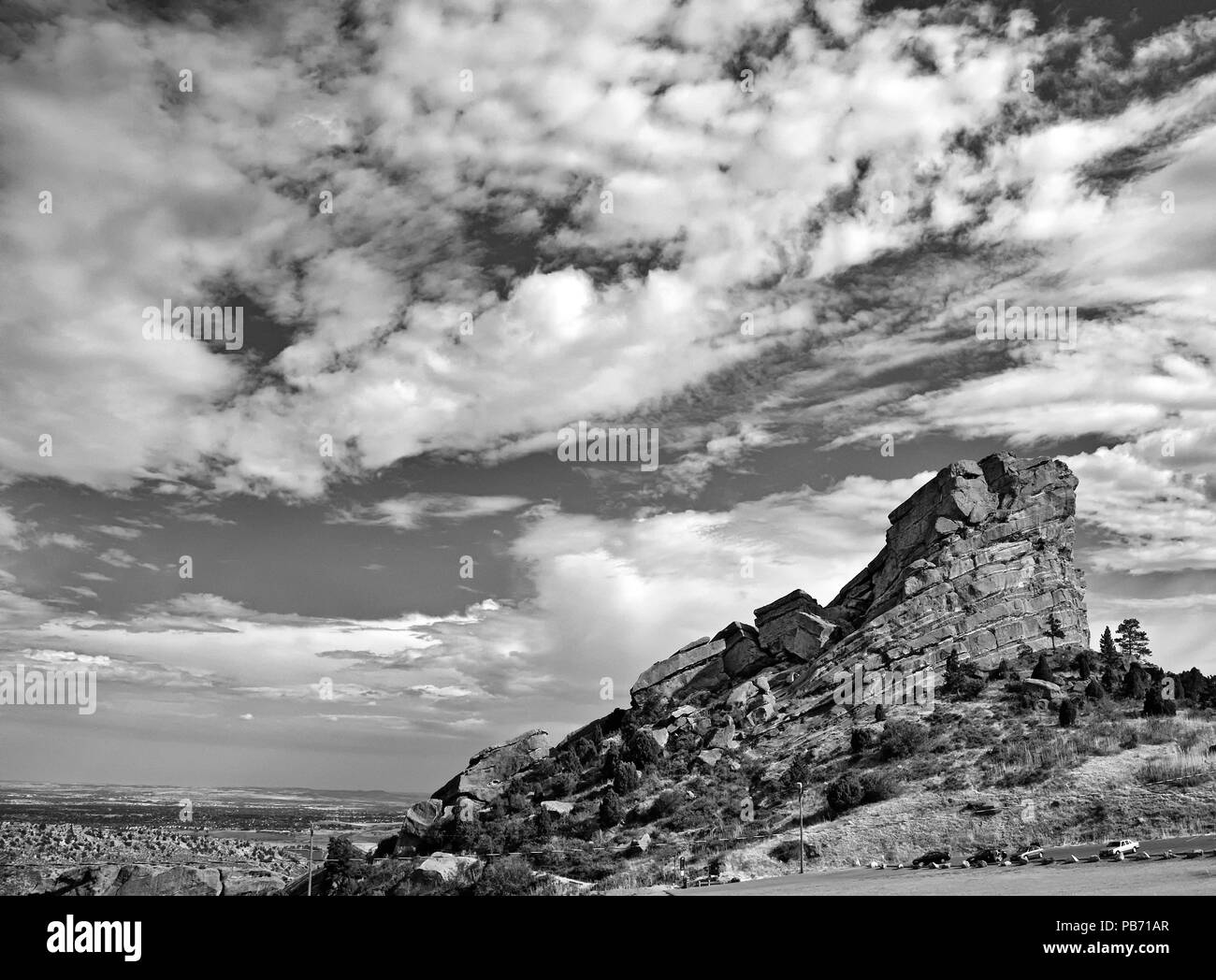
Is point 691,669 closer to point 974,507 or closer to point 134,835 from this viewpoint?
point 974,507

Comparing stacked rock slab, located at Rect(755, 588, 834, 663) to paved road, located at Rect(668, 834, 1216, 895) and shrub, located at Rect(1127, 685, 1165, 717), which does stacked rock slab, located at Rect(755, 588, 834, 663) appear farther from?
paved road, located at Rect(668, 834, 1216, 895)

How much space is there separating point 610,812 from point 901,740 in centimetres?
2317

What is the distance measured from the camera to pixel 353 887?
6109cm

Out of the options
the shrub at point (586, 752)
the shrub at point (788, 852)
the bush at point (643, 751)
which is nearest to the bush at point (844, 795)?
the shrub at point (788, 852)

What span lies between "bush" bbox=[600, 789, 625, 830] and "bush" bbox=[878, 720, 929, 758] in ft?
68.4

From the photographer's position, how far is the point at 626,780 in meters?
71.7

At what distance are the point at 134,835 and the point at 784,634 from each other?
119m

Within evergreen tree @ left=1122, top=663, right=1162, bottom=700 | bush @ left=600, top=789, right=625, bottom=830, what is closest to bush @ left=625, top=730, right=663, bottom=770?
bush @ left=600, top=789, right=625, bottom=830

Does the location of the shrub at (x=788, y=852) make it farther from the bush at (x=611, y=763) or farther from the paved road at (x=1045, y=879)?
the bush at (x=611, y=763)

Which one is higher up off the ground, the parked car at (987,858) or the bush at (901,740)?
the bush at (901,740)

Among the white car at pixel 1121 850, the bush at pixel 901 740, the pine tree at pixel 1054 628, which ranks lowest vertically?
the white car at pixel 1121 850

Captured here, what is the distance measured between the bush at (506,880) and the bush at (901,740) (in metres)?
28.0

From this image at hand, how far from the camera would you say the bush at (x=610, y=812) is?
6462 cm

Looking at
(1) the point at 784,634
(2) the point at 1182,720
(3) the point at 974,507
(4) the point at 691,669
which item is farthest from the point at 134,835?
(2) the point at 1182,720
